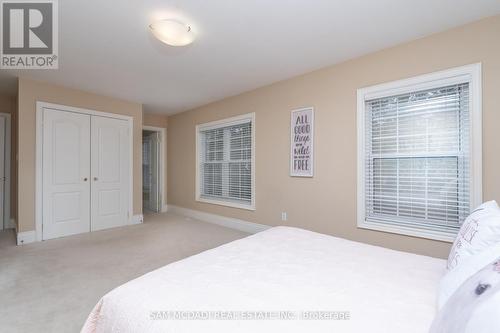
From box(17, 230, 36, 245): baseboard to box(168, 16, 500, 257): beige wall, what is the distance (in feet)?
9.09

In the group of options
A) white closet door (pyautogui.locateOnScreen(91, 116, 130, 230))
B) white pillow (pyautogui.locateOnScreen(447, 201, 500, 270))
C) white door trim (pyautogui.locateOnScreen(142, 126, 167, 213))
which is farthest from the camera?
white door trim (pyautogui.locateOnScreen(142, 126, 167, 213))

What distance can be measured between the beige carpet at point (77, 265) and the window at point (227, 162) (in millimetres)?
658

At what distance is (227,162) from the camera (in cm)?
463

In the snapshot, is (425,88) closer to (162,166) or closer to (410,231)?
(410,231)

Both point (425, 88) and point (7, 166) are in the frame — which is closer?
point (425, 88)

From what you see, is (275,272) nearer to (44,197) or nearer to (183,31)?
(183,31)

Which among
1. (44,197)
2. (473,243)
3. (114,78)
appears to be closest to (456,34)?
(473,243)

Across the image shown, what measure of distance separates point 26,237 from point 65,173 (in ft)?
3.45

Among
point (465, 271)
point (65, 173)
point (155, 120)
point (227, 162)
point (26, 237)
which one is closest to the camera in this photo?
point (465, 271)

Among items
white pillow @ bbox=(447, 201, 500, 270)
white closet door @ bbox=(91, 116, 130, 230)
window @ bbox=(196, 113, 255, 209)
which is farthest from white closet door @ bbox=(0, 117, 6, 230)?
white pillow @ bbox=(447, 201, 500, 270)

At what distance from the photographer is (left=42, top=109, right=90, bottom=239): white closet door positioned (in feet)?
12.1

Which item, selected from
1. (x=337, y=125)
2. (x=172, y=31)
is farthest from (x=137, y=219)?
(x=337, y=125)

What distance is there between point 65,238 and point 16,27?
117 inches

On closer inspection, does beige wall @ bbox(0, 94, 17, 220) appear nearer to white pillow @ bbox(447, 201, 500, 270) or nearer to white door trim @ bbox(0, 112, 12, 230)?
white door trim @ bbox(0, 112, 12, 230)
